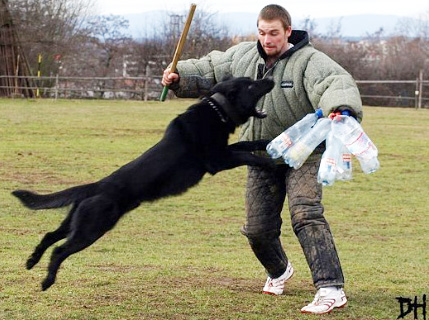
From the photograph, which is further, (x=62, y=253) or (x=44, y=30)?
(x=44, y=30)

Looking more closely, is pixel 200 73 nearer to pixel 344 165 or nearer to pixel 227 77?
pixel 227 77

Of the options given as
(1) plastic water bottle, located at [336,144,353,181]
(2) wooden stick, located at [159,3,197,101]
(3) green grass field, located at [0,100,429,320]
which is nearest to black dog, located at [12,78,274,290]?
(2) wooden stick, located at [159,3,197,101]

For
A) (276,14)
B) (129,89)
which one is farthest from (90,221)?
(129,89)

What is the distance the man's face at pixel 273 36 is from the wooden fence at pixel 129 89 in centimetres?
3214

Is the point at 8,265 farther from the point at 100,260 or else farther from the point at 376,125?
the point at 376,125

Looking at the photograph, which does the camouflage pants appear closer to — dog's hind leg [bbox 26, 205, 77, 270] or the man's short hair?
the man's short hair

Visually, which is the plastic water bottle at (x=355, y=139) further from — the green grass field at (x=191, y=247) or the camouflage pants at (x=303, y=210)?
the green grass field at (x=191, y=247)

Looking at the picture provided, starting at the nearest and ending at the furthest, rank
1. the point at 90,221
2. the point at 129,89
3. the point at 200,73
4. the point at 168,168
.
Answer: the point at 90,221 < the point at 168,168 < the point at 200,73 < the point at 129,89

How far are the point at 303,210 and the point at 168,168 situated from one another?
1.04 metres

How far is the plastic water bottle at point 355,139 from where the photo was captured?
5188 mm

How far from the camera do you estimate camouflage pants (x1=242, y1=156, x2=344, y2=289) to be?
5613 millimetres

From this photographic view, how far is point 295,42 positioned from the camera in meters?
5.88

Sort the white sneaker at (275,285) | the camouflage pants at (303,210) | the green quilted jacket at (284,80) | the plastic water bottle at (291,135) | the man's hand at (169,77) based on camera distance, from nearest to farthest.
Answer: the green quilted jacket at (284,80) → the plastic water bottle at (291,135) → the camouflage pants at (303,210) → the man's hand at (169,77) → the white sneaker at (275,285)

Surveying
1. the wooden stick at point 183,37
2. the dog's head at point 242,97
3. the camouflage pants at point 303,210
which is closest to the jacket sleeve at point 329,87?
the dog's head at point 242,97
